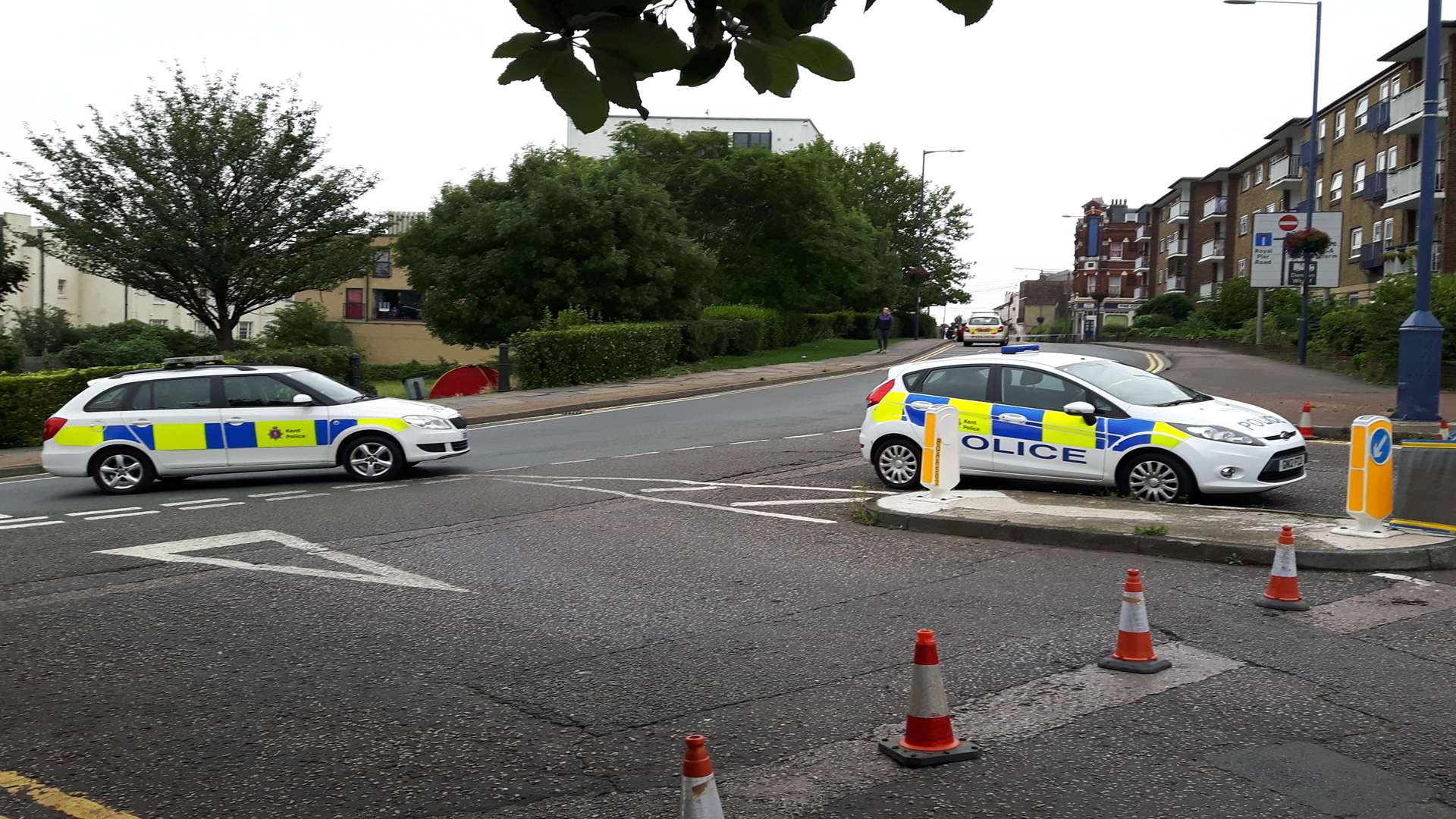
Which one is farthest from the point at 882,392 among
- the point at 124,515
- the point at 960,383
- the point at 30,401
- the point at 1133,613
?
the point at 30,401

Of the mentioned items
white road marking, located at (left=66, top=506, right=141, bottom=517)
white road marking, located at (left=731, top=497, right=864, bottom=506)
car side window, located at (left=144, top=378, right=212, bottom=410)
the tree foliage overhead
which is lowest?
white road marking, located at (left=66, top=506, right=141, bottom=517)

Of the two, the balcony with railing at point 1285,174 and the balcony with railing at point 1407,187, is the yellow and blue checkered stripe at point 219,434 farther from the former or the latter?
the balcony with railing at point 1285,174

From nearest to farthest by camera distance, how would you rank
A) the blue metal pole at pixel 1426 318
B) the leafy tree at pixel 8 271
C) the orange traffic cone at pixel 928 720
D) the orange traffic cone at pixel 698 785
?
the orange traffic cone at pixel 698 785 → the orange traffic cone at pixel 928 720 → the blue metal pole at pixel 1426 318 → the leafy tree at pixel 8 271

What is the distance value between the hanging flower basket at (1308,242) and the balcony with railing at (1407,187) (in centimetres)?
1462

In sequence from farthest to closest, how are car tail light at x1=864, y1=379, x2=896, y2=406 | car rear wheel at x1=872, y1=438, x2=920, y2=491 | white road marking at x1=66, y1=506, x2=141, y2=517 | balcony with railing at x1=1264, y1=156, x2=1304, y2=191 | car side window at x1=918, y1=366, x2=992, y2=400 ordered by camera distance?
balcony with railing at x1=1264, y1=156, x2=1304, y2=191 < car tail light at x1=864, y1=379, x2=896, y2=406 < car rear wheel at x1=872, y1=438, x2=920, y2=491 < white road marking at x1=66, y1=506, x2=141, y2=517 < car side window at x1=918, y1=366, x2=992, y2=400

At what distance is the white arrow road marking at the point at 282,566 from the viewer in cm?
878

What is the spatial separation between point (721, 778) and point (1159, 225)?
9824 centimetres

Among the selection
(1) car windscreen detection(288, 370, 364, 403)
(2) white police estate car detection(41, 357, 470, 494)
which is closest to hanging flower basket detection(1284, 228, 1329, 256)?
(2) white police estate car detection(41, 357, 470, 494)

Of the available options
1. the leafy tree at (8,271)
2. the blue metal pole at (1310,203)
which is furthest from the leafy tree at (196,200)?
the blue metal pole at (1310,203)

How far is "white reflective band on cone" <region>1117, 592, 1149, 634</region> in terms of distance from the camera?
6.13 m

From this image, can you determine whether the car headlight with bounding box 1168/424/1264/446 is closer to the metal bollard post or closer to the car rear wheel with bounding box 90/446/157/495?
the car rear wheel with bounding box 90/446/157/495

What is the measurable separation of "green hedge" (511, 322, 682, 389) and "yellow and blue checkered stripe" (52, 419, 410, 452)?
545 inches

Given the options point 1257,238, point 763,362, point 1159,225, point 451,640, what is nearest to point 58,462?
point 451,640

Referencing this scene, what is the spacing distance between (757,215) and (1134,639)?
43.4 meters
